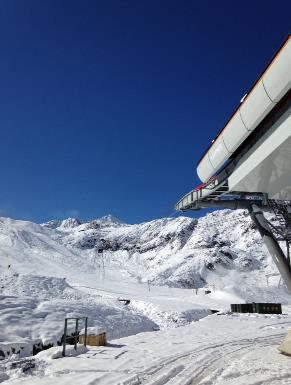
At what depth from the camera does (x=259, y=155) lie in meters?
10.6

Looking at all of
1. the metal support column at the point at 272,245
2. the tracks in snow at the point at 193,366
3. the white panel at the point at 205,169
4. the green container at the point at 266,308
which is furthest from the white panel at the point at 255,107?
the green container at the point at 266,308

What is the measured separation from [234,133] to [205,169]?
10.2ft

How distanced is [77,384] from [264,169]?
754cm

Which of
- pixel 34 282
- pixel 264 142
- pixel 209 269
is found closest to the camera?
pixel 264 142

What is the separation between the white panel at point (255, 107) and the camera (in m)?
9.46

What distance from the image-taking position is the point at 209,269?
489ft

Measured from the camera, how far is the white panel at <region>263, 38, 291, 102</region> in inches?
326

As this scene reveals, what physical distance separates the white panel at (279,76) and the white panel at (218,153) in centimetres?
333

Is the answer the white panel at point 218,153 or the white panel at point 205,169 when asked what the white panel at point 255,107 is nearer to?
the white panel at point 218,153

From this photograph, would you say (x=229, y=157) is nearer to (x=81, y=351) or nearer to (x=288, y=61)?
(x=288, y=61)

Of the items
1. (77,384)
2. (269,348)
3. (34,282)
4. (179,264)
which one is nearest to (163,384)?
(77,384)

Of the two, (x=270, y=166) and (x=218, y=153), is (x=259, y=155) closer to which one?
(x=270, y=166)

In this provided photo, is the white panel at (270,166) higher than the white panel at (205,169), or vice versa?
the white panel at (205,169)

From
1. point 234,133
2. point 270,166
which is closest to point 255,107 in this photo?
point 234,133
